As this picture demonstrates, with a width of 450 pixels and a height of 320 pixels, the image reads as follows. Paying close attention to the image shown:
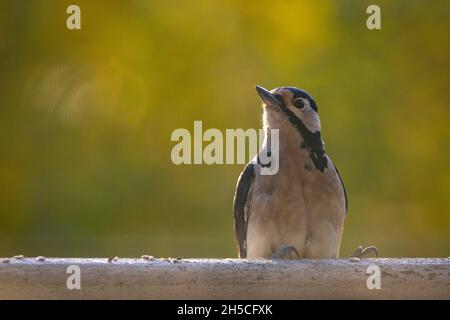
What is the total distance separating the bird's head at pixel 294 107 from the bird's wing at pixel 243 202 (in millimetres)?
366

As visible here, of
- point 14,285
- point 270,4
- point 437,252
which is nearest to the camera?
point 14,285

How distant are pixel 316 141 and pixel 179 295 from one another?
196cm

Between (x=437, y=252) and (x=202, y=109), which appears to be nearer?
(x=437, y=252)

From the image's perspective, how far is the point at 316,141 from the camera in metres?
5.40

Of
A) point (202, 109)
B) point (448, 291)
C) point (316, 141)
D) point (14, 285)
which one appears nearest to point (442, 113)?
point (202, 109)

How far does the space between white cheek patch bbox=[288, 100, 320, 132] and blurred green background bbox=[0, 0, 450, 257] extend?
102 inches

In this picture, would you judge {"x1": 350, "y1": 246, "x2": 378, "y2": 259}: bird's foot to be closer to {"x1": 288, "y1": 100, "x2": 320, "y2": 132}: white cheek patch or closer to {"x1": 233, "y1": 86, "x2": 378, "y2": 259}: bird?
{"x1": 233, "y1": 86, "x2": 378, "y2": 259}: bird

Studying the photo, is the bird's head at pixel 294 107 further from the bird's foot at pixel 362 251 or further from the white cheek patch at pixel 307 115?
the bird's foot at pixel 362 251

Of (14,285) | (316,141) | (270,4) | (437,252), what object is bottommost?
(437,252)

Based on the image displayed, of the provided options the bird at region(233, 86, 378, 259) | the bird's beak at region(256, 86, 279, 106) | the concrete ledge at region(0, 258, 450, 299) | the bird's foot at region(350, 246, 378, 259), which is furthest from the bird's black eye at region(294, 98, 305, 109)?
the concrete ledge at region(0, 258, 450, 299)

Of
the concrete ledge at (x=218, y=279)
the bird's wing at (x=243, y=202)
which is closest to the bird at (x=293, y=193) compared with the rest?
the bird's wing at (x=243, y=202)

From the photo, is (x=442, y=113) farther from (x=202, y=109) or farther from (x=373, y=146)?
(x=202, y=109)

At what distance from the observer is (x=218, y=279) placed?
373cm

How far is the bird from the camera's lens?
5051 mm
